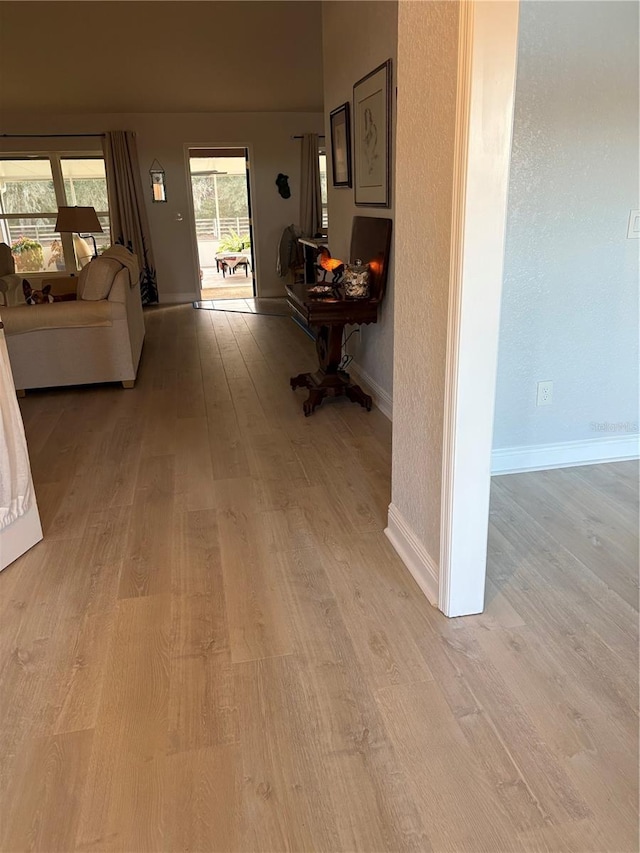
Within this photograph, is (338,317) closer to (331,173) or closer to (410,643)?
(331,173)

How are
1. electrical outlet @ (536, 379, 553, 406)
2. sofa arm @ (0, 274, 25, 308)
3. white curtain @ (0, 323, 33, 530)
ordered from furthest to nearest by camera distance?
sofa arm @ (0, 274, 25, 308)
electrical outlet @ (536, 379, 553, 406)
white curtain @ (0, 323, 33, 530)

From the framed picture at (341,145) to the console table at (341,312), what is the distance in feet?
1.37

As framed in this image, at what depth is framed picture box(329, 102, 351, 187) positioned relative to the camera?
Result: 13.4 ft

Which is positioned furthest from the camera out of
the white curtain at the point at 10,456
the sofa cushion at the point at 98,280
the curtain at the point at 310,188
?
the curtain at the point at 310,188

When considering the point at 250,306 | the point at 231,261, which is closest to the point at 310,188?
the point at 250,306

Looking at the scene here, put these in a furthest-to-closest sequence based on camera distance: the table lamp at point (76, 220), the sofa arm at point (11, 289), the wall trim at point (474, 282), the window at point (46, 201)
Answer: the window at point (46, 201), the sofa arm at point (11, 289), the table lamp at point (76, 220), the wall trim at point (474, 282)

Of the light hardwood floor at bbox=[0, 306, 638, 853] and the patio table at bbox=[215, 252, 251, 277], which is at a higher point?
the patio table at bbox=[215, 252, 251, 277]

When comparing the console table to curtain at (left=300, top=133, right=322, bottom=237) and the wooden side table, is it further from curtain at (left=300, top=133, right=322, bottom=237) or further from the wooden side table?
curtain at (left=300, top=133, right=322, bottom=237)

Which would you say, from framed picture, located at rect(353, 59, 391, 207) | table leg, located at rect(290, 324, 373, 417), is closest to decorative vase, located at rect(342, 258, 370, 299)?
table leg, located at rect(290, 324, 373, 417)

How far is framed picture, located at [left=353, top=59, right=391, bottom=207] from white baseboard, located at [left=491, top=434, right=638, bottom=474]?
1599mm

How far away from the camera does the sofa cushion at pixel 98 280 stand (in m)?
4.32

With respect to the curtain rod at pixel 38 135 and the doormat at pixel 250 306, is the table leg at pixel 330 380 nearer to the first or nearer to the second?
the doormat at pixel 250 306

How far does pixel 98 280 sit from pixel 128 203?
425cm

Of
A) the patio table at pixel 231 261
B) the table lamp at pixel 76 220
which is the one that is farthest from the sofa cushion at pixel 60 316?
the patio table at pixel 231 261
